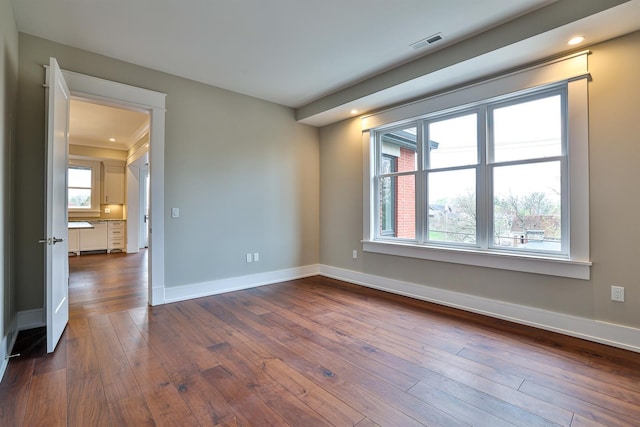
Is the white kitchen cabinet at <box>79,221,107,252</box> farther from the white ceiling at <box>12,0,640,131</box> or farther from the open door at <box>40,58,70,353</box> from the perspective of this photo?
the white ceiling at <box>12,0,640,131</box>

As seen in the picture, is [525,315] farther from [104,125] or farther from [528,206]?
[104,125]

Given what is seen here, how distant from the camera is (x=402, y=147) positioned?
421cm

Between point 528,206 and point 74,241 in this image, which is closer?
point 528,206

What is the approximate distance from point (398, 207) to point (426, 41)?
2058 mm

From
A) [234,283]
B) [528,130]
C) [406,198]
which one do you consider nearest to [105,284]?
[234,283]

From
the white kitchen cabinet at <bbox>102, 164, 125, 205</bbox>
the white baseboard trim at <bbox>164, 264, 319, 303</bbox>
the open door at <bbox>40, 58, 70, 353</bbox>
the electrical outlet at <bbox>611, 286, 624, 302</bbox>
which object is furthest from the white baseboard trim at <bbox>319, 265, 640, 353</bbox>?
the white kitchen cabinet at <bbox>102, 164, 125, 205</bbox>

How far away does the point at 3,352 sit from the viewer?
6.98 feet

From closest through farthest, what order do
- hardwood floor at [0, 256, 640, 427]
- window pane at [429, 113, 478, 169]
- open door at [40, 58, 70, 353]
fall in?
hardwood floor at [0, 256, 640, 427]
open door at [40, 58, 70, 353]
window pane at [429, 113, 478, 169]

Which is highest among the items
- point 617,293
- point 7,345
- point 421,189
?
point 421,189

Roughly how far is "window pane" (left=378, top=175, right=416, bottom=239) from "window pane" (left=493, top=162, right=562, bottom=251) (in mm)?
1022

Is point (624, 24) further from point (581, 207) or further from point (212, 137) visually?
point (212, 137)

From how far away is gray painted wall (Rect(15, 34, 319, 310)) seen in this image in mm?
2848

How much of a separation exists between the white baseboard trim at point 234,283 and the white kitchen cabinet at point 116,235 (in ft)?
17.4

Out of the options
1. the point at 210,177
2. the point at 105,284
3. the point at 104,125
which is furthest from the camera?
the point at 104,125
